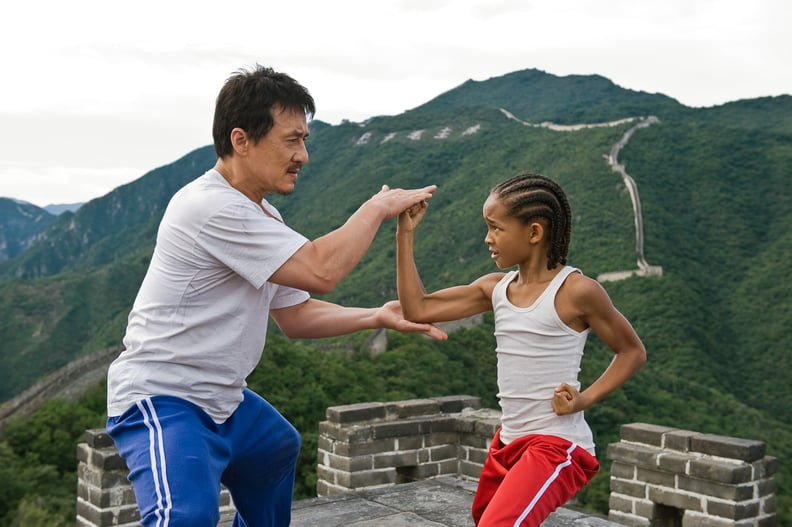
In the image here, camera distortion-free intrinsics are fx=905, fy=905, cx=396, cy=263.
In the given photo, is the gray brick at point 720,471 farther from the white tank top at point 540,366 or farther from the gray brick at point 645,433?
the white tank top at point 540,366

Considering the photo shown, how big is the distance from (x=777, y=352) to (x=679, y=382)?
31.6 ft

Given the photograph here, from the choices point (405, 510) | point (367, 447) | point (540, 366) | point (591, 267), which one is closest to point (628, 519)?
point (405, 510)

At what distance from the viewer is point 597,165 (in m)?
45.8

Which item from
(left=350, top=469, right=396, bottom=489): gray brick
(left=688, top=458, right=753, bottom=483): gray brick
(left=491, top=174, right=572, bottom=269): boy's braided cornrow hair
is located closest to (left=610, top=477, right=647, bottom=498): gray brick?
(left=688, top=458, right=753, bottom=483): gray brick

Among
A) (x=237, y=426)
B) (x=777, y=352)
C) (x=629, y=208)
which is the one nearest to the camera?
(x=237, y=426)

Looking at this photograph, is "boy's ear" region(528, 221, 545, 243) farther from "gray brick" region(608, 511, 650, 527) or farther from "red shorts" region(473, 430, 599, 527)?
"gray brick" region(608, 511, 650, 527)

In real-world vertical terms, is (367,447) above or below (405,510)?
above

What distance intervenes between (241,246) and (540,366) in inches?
41.7

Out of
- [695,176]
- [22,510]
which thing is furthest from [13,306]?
[22,510]

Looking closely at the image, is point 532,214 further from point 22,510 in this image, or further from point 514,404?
point 22,510

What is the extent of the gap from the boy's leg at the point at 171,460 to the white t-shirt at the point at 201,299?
0.18 ft

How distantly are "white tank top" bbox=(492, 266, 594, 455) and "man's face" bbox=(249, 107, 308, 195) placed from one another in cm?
89

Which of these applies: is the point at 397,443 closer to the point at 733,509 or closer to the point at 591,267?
the point at 733,509

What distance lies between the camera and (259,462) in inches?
121
